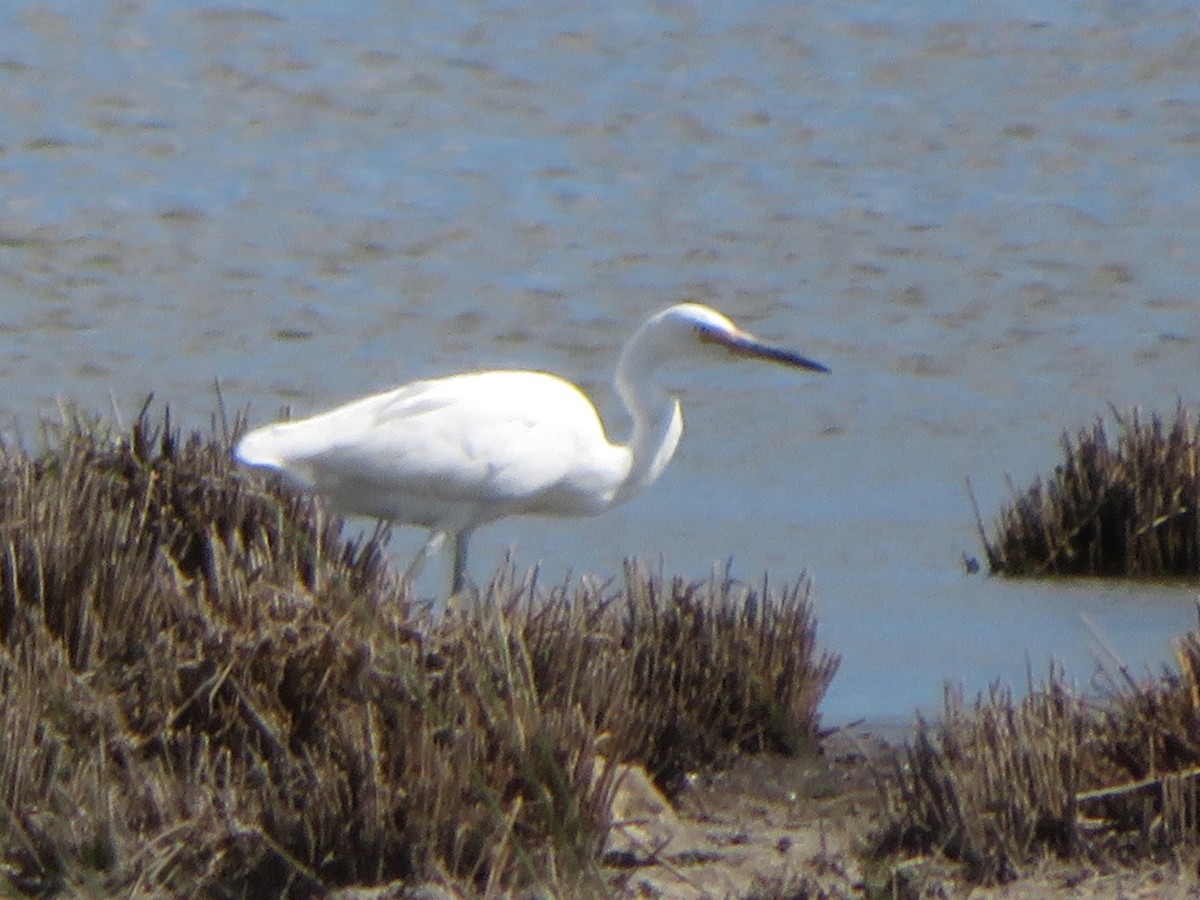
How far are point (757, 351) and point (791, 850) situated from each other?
415cm

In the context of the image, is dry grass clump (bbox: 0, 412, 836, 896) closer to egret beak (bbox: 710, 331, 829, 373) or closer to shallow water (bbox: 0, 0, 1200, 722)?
shallow water (bbox: 0, 0, 1200, 722)

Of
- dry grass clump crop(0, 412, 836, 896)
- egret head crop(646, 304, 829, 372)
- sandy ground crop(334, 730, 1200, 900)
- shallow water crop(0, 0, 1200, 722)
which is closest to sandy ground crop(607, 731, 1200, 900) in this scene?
sandy ground crop(334, 730, 1200, 900)

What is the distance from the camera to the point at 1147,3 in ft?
82.6

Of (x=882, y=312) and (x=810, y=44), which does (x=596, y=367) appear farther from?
(x=810, y=44)

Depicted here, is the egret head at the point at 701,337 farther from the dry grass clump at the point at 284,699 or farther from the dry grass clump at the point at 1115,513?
the dry grass clump at the point at 284,699

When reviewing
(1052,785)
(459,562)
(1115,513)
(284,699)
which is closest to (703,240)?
(1115,513)

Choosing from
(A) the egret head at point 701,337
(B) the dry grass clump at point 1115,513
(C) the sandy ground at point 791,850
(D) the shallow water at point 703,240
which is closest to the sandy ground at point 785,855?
(C) the sandy ground at point 791,850

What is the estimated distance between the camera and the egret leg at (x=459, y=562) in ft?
29.2

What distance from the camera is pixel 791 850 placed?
558cm

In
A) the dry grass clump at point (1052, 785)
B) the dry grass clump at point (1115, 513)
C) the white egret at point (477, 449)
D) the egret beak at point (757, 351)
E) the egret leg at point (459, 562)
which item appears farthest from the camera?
the egret beak at point (757, 351)

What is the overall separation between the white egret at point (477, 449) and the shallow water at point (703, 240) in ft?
1.92

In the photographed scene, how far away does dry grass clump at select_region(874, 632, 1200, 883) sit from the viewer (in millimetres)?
5055

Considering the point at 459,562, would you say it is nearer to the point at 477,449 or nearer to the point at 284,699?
the point at 477,449

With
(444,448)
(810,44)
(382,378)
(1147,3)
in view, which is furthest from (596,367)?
(1147,3)
